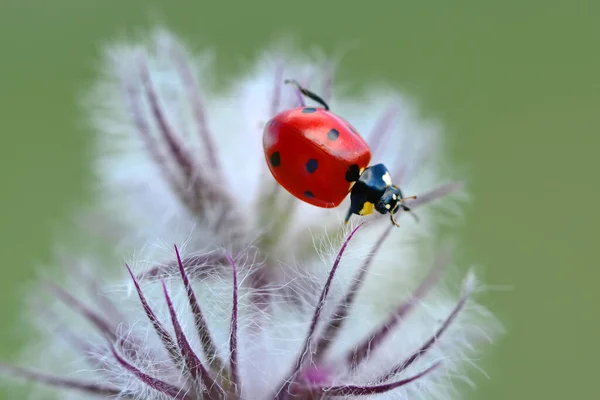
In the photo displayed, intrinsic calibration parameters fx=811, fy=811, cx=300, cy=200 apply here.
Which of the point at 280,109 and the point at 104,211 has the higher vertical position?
the point at 280,109

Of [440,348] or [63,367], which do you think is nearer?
[440,348]

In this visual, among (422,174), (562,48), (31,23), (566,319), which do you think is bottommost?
(31,23)

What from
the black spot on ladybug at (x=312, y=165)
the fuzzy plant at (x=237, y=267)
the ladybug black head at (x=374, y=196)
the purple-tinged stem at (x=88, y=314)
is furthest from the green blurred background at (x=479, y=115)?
the black spot on ladybug at (x=312, y=165)

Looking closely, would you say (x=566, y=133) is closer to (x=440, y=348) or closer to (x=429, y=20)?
(x=429, y=20)

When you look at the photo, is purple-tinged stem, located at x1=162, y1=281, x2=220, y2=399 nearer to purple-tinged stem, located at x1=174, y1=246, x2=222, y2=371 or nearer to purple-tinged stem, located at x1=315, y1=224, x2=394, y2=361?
purple-tinged stem, located at x1=174, y1=246, x2=222, y2=371

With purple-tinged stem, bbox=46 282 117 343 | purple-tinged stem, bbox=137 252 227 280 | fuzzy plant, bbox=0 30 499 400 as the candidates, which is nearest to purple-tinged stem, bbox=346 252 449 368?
fuzzy plant, bbox=0 30 499 400

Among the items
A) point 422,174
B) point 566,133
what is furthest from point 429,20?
point 422,174

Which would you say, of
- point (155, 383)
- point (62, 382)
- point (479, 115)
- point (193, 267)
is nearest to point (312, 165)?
point (193, 267)
